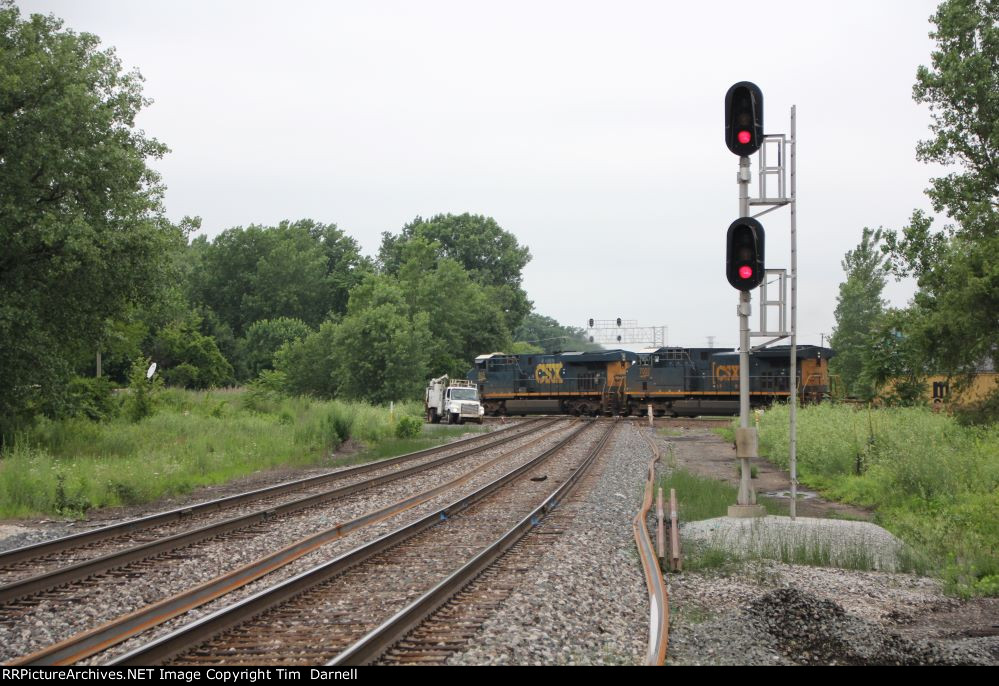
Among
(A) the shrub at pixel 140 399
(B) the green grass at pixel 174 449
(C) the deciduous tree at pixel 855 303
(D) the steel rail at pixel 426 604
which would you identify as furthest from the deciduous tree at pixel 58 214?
(C) the deciduous tree at pixel 855 303

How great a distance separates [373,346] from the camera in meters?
48.8

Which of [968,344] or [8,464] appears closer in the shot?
[8,464]

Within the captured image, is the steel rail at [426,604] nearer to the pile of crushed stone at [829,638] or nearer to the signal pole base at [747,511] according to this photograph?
the pile of crushed stone at [829,638]

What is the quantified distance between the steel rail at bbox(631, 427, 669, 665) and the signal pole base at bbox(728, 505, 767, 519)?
127cm

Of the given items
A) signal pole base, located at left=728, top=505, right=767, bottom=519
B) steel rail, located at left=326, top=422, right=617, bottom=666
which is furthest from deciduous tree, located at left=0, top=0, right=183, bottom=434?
signal pole base, located at left=728, top=505, right=767, bottom=519

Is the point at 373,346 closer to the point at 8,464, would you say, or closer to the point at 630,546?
the point at 8,464

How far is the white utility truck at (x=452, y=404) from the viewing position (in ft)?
142

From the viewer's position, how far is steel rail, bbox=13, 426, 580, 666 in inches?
250

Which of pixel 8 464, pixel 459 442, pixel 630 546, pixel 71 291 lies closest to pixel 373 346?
pixel 459 442

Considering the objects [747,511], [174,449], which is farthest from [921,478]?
[174,449]

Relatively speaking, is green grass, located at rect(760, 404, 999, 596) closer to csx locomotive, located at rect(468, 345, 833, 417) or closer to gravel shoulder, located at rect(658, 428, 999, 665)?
gravel shoulder, located at rect(658, 428, 999, 665)

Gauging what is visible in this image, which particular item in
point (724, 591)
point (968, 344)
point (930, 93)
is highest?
point (930, 93)
